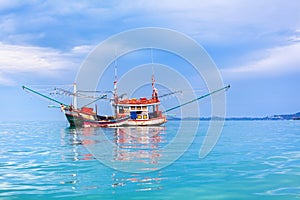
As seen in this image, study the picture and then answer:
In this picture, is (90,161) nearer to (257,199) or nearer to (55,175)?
(55,175)

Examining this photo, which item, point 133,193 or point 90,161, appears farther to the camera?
point 90,161

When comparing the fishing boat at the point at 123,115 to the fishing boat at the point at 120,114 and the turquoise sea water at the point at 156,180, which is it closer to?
the fishing boat at the point at 120,114

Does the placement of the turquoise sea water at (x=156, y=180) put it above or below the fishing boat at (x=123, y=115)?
below

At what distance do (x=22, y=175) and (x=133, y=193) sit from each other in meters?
6.00

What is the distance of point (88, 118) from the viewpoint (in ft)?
242

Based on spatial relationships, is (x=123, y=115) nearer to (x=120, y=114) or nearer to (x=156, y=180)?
(x=120, y=114)

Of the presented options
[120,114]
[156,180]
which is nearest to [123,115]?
[120,114]

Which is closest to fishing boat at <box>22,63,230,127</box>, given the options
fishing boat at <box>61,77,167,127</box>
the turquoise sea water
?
fishing boat at <box>61,77,167,127</box>

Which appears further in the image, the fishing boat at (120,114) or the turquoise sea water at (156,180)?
the fishing boat at (120,114)

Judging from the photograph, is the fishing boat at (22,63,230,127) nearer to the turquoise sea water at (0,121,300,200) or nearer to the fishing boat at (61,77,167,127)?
the fishing boat at (61,77,167,127)

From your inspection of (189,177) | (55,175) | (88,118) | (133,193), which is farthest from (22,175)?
(88,118)

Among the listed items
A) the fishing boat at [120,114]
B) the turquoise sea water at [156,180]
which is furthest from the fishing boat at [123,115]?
the turquoise sea water at [156,180]

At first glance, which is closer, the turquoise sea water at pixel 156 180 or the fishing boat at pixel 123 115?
the turquoise sea water at pixel 156 180

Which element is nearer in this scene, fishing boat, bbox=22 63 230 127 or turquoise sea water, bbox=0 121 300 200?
turquoise sea water, bbox=0 121 300 200
